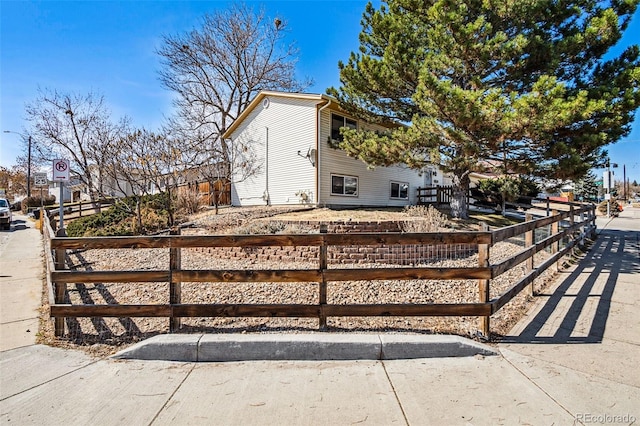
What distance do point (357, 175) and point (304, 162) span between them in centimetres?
285

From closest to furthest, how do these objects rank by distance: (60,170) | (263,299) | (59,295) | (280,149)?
(59,295)
(263,299)
(60,170)
(280,149)

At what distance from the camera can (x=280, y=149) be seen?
16.3 metres

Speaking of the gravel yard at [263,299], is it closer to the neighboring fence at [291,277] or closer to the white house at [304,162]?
the neighboring fence at [291,277]

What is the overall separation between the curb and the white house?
34.6 ft

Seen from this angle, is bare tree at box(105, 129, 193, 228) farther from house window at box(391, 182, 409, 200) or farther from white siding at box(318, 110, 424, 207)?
house window at box(391, 182, 409, 200)

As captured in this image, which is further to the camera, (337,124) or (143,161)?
(337,124)

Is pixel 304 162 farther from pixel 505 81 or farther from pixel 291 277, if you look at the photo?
pixel 291 277

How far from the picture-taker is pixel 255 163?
17.6 meters

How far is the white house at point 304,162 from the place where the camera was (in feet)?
48.1

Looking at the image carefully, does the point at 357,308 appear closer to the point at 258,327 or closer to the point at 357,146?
the point at 258,327

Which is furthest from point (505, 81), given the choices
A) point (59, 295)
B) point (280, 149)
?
point (59, 295)

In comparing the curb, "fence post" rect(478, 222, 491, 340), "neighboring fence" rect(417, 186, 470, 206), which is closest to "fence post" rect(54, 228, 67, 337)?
the curb

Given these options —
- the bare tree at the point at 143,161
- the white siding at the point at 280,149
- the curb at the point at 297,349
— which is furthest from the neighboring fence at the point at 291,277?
the white siding at the point at 280,149

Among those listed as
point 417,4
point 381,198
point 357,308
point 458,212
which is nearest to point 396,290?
point 357,308
